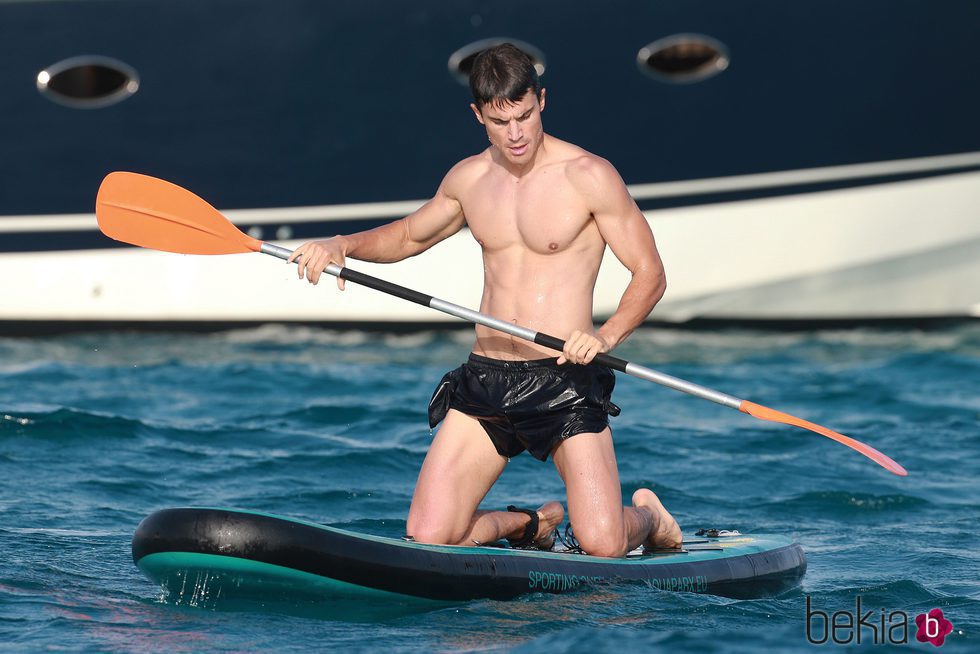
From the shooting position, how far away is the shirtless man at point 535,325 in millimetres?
4609

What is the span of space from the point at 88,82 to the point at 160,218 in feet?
16.0

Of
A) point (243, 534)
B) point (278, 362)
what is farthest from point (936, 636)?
point (278, 362)

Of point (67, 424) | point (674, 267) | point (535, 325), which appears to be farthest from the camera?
point (674, 267)

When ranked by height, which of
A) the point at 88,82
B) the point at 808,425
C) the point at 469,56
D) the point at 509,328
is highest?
the point at 469,56

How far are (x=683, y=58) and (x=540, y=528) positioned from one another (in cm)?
565

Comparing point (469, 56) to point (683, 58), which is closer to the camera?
point (469, 56)

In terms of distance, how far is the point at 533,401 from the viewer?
15.4 ft

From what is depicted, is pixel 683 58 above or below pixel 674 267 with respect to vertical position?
above

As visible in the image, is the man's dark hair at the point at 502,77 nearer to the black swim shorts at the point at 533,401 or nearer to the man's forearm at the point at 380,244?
the man's forearm at the point at 380,244

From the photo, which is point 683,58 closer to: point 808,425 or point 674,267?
point 674,267

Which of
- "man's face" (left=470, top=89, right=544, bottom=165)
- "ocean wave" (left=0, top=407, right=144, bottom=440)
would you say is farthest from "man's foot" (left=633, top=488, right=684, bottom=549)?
"ocean wave" (left=0, top=407, right=144, bottom=440)

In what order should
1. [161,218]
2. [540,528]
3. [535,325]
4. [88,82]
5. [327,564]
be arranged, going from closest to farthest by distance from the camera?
[327,564], [535,325], [540,528], [161,218], [88,82]

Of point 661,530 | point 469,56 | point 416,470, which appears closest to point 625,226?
point 661,530

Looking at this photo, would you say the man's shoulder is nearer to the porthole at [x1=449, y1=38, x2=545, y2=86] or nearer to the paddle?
the paddle
